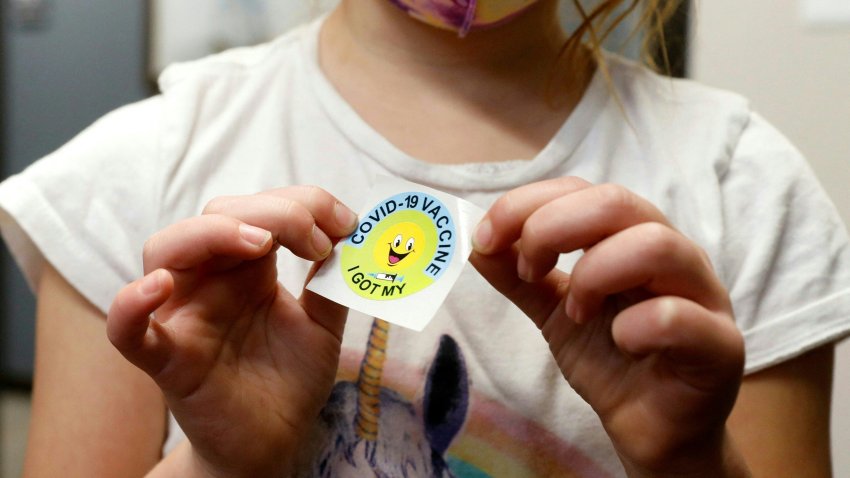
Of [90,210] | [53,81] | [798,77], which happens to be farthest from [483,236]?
[53,81]

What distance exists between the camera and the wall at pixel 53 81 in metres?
2.02

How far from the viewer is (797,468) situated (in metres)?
0.73

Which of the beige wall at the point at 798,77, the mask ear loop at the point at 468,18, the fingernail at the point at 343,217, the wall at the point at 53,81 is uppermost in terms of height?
the mask ear loop at the point at 468,18

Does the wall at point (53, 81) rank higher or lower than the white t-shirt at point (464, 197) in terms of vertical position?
lower

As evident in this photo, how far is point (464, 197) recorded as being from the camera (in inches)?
28.1

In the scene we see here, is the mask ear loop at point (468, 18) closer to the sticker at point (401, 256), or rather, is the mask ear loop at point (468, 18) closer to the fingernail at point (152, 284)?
the sticker at point (401, 256)

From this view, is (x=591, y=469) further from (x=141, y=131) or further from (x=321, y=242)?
(x=141, y=131)

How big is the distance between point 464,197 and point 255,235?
256 mm

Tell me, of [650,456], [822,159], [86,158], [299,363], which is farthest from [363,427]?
[822,159]

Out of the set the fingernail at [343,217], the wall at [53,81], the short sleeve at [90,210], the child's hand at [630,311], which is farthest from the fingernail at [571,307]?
the wall at [53,81]

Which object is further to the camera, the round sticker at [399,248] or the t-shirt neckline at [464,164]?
the t-shirt neckline at [464,164]

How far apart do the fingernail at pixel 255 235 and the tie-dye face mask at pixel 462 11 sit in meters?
0.30

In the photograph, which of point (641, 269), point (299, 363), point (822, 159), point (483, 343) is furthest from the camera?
point (822, 159)

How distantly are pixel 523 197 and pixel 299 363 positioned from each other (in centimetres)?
21
